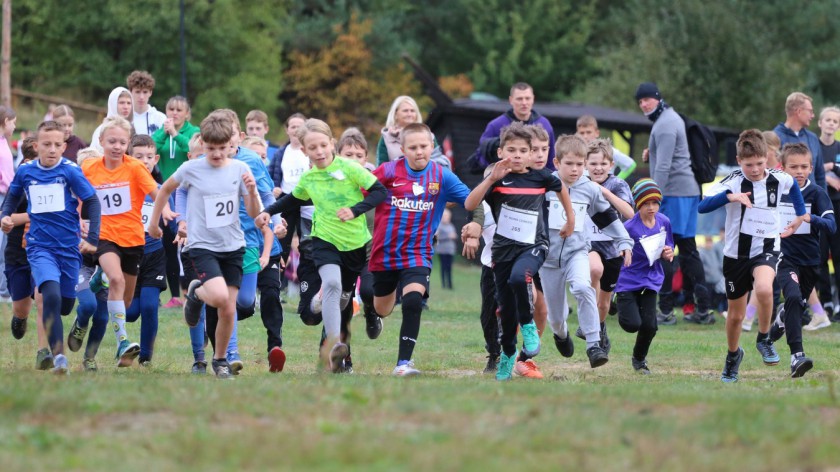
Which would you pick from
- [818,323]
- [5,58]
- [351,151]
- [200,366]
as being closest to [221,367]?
[200,366]

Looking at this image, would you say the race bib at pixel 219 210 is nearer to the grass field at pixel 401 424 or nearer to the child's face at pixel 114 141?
the grass field at pixel 401 424

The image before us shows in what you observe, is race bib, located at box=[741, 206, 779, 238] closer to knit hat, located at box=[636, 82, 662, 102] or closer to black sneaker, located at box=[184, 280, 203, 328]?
black sneaker, located at box=[184, 280, 203, 328]

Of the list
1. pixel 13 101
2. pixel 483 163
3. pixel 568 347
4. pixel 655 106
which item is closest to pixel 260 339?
pixel 483 163

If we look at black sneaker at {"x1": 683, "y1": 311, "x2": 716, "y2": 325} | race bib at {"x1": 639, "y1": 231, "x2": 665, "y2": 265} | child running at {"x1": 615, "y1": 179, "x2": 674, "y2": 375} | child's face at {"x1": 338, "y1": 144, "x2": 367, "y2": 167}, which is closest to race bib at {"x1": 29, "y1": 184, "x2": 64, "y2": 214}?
child's face at {"x1": 338, "y1": 144, "x2": 367, "y2": 167}

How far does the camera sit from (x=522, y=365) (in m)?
10.8

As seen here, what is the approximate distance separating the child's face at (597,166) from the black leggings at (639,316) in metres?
1.15

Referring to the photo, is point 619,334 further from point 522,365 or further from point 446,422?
point 446,422

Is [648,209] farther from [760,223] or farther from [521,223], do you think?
[521,223]

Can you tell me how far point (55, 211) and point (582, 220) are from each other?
4.30 m

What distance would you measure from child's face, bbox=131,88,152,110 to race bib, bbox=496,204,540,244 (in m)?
5.66

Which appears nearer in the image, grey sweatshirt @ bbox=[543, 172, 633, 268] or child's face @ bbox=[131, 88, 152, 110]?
grey sweatshirt @ bbox=[543, 172, 633, 268]

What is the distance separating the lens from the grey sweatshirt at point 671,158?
16.2 metres

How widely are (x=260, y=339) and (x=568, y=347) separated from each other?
4120mm

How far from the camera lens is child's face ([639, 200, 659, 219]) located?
1227 centimetres
